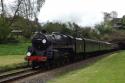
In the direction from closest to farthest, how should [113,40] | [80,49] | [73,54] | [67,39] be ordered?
[67,39] < [73,54] < [80,49] < [113,40]

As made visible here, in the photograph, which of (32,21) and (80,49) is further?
(32,21)

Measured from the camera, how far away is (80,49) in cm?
4341

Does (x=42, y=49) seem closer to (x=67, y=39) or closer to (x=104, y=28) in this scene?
(x=67, y=39)

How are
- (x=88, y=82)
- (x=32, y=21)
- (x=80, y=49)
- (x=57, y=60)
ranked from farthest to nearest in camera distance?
(x=32, y=21), (x=80, y=49), (x=57, y=60), (x=88, y=82)

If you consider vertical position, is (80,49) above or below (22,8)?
below

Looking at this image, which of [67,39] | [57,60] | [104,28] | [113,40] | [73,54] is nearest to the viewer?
[57,60]

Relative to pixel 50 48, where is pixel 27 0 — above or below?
above

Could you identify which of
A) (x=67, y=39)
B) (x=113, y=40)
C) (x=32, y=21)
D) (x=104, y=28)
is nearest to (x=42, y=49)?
(x=67, y=39)

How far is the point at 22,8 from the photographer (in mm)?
88875

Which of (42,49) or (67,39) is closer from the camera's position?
(42,49)

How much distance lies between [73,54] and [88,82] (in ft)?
65.6

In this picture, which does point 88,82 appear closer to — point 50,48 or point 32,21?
point 50,48

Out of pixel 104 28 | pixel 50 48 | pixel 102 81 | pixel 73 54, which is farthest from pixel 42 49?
pixel 104 28

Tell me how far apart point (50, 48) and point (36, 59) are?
166 cm
